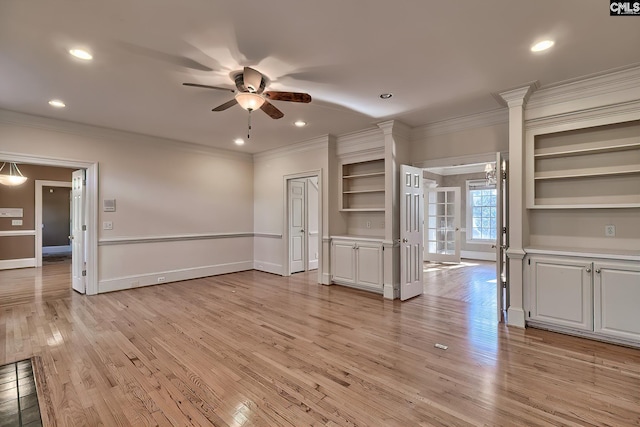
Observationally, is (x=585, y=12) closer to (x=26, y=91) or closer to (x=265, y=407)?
(x=265, y=407)

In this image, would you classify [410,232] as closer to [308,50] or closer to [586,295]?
[586,295]

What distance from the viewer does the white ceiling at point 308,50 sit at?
2.16 metres

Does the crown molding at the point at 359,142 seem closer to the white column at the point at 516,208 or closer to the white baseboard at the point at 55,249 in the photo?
the white column at the point at 516,208

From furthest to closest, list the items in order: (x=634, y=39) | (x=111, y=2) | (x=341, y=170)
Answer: (x=341, y=170)
(x=634, y=39)
(x=111, y=2)

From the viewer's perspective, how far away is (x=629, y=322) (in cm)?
291

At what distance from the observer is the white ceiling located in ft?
7.10

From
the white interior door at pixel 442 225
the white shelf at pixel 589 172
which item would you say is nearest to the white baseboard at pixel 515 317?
the white shelf at pixel 589 172

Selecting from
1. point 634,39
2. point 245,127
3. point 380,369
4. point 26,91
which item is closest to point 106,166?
point 26,91

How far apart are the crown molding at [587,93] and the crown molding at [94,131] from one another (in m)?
5.62

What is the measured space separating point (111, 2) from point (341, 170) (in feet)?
13.8

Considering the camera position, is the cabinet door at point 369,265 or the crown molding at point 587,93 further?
the cabinet door at point 369,265

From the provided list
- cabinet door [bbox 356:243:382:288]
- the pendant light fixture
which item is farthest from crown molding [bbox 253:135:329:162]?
the pendant light fixture

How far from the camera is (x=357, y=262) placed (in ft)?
17.3

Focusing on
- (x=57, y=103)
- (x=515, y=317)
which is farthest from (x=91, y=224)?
(x=515, y=317)
